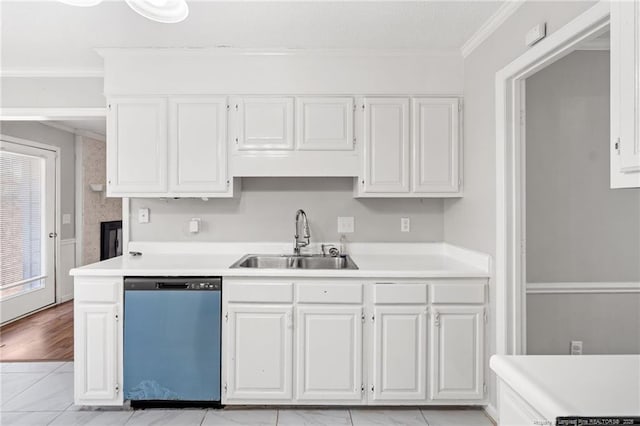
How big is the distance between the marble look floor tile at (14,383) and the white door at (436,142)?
3232 mm

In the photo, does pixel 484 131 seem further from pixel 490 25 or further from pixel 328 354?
pixel 328 354

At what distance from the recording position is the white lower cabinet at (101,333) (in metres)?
2.47

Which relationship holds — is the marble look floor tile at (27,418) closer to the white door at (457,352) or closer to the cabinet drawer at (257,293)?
the cabinet drawer at (257,293)

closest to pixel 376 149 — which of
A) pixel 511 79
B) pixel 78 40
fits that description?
pixel 511 79

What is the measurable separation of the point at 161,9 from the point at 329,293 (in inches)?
69.2

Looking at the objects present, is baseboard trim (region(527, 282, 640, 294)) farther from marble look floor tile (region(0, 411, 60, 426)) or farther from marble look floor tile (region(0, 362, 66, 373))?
marble look floor tile (region(0, 362, 66, 373))

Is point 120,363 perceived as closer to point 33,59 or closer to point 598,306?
point 33,59

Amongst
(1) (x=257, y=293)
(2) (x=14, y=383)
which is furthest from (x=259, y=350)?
(2) (x=14, y=383)

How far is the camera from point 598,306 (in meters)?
2.56

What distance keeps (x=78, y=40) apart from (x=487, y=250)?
306cm

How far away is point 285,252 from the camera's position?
10.4 ft

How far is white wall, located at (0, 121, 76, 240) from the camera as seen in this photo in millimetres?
4586

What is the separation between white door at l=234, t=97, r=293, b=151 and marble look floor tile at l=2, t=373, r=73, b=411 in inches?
83.2

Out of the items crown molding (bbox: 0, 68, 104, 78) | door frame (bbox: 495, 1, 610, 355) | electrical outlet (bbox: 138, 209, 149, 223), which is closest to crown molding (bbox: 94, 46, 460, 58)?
crown molding (bbox: 0, 68, 104, 78)
